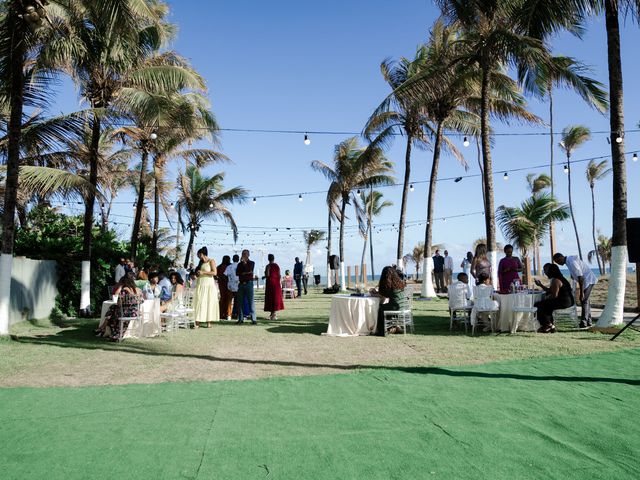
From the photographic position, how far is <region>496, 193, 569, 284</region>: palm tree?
24219 millimetres

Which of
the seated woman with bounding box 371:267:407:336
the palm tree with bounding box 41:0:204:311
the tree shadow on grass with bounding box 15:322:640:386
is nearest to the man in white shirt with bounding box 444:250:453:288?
the seated woman with bounding box 371:267:407:336

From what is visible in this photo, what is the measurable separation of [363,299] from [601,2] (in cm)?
771

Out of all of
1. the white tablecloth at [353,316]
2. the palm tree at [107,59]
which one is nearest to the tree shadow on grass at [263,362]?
the white tablecloth at [353,316]

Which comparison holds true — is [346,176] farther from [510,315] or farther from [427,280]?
[510,315]

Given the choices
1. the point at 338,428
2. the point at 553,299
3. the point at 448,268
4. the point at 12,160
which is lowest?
the point at 338,428

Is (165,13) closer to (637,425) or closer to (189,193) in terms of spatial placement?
(189,193)

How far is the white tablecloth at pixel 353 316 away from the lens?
1034 centimetres

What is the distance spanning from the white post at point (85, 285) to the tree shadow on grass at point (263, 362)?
229 centimetres

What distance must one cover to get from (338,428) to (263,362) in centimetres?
325

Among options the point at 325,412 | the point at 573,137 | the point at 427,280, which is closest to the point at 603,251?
the point at 573,137

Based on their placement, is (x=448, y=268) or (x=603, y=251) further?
(x=603, y=251)

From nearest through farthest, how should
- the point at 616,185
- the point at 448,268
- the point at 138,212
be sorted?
1. the point at 616,185
2. the point at 138,212
3. the point at 448,268

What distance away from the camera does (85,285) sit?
13.6 m

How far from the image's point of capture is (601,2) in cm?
1038
